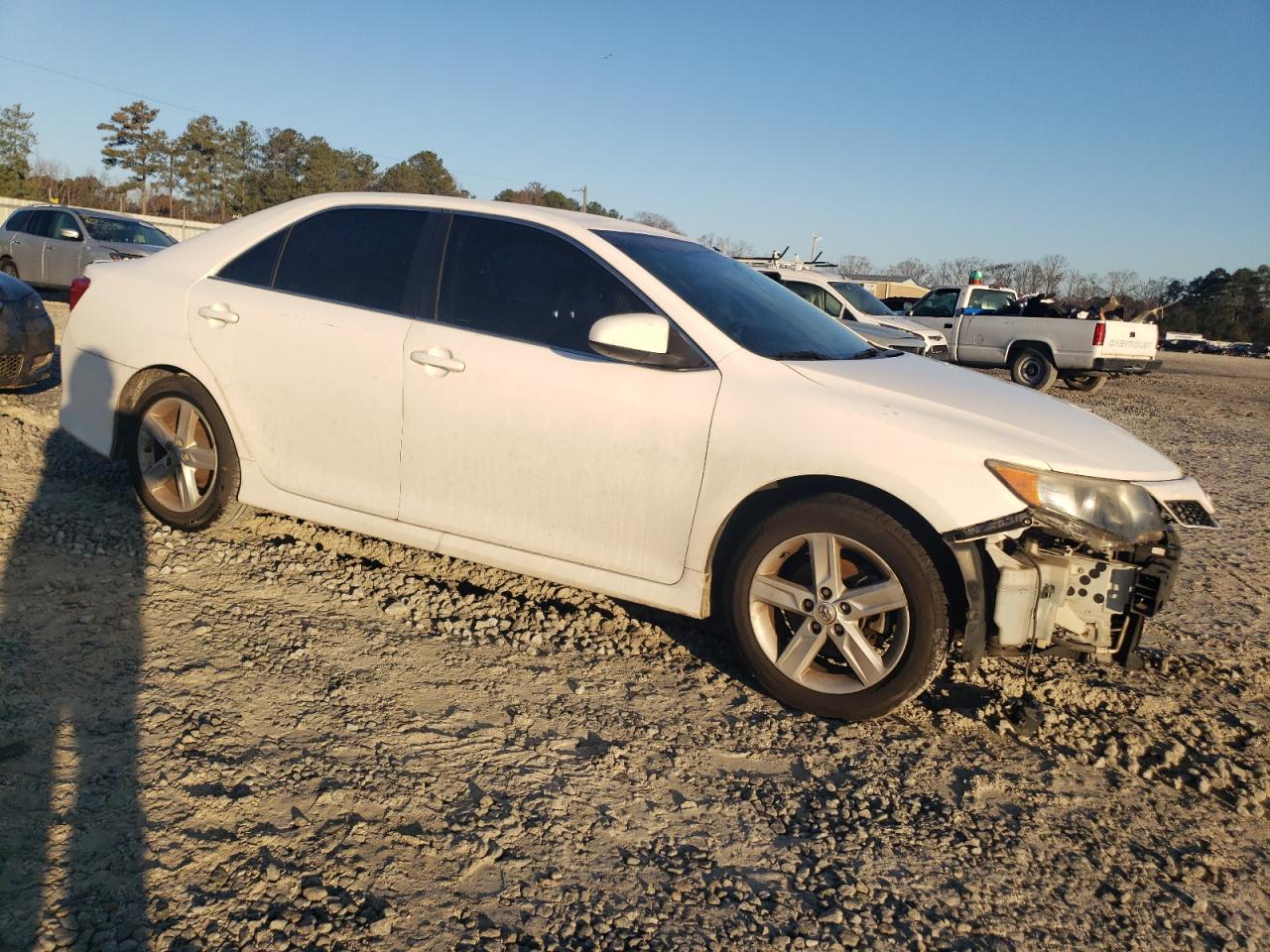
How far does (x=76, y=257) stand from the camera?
55.1 ft

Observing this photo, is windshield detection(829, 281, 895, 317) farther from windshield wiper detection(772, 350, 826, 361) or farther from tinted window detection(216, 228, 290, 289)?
tinted window detection(216, 228, 290, 289)

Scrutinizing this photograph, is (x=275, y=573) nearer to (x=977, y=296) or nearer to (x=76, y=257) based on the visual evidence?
(x=76, y=257)

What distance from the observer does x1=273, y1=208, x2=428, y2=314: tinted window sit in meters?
4.25

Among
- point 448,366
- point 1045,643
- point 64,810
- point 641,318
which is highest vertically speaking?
point 641,318

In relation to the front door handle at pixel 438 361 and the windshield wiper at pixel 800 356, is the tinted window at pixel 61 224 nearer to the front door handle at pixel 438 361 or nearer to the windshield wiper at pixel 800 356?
the front door handle at pixel 438 361

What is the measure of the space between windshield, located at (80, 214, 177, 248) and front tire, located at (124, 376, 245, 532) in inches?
560

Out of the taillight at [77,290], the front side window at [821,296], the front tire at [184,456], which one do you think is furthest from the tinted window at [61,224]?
the front tire at [184,456]

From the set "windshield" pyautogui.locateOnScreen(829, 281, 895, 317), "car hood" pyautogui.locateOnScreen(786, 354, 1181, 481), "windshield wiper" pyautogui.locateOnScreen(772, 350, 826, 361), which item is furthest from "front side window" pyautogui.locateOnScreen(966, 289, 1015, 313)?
"windshield wiper" pyautogui.locateOnScreen(772, 350, 826, 361)

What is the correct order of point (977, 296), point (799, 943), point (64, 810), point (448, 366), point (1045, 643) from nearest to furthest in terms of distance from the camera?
point (799, 943) < point (64, 810) < point (1045, 643) < point (448, 366) < point (977, 296)

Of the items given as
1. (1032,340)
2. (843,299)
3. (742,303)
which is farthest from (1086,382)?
(742,303)

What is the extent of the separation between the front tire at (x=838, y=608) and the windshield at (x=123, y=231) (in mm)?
16812

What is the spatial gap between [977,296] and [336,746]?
18396mm

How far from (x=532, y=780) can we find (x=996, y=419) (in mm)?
2017

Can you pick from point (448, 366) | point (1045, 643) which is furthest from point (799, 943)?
point (448, 366)
